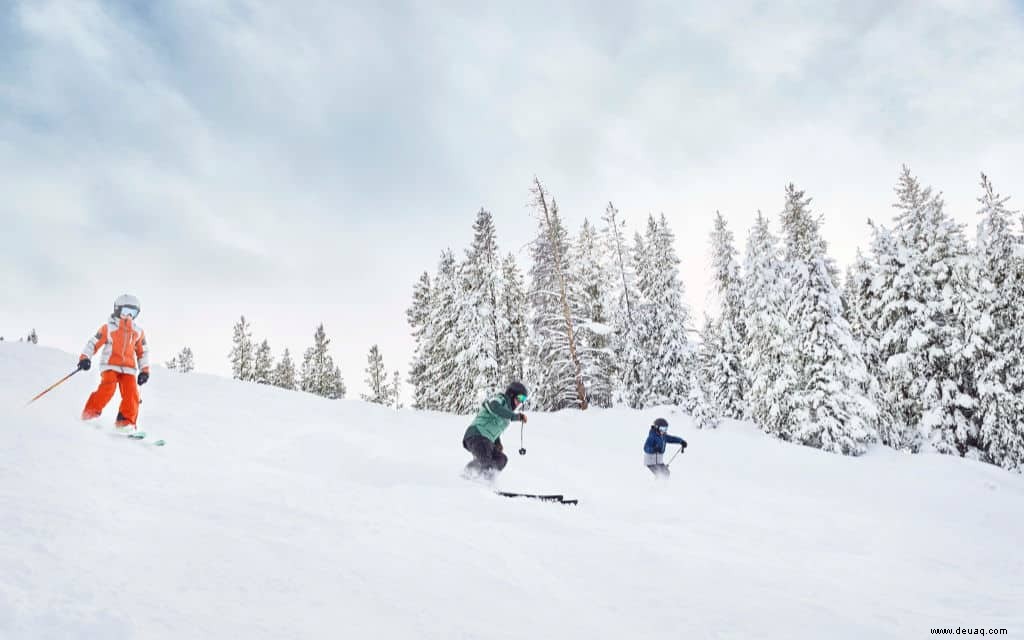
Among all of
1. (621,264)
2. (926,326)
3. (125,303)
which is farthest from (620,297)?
(125,303)

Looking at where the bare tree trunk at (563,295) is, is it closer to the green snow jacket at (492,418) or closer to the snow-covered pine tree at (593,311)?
the snow-covered pine tree at (593,311)

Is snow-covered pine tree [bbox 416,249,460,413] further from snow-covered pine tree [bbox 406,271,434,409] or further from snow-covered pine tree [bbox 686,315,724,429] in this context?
snow-covered pine tree [bbox 686,315,724,429]

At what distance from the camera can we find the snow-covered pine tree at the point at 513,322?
32938 millimetres

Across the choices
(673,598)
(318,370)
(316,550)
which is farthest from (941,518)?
(318,370)

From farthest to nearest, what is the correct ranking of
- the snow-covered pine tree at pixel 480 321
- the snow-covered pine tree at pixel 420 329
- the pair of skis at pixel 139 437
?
the snow-covered pine tree at pixel 420 329 < the snow-covered pine tree at pixel 480 321 < the pair of skis at pixel 139 437

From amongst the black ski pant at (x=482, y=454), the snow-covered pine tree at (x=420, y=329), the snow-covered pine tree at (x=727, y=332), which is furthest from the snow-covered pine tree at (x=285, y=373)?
the black ski pant at (x=482, y=454)

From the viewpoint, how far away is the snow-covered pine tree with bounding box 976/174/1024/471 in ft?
67.9

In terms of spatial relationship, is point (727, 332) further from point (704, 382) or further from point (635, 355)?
point (635, 355)

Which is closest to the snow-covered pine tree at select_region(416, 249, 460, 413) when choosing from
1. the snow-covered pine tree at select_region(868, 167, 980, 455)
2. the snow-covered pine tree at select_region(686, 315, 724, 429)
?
the snow-covered pine tree at select_region(686, 315, 724, 429)

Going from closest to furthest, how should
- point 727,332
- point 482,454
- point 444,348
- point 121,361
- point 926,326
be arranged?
1. point 121,361
2. point 482,454
3. point 926,326
4. point 727,332
5. point 444,348

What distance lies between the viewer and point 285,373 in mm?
63812

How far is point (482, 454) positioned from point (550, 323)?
841 inches

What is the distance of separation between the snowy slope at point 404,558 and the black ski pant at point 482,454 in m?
0.64

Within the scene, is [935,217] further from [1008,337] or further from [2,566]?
[2,566]
